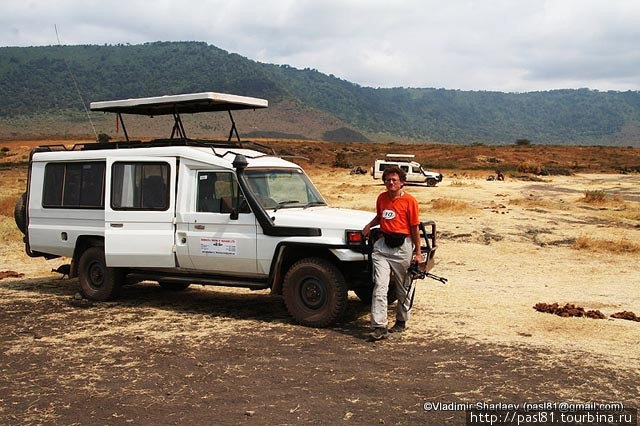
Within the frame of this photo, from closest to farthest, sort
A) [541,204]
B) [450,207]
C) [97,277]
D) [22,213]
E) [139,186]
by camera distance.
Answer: [139,186] → [97,277] → [22,213] → [450,207] → [541,204]

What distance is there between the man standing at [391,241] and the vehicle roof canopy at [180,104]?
9.02ft

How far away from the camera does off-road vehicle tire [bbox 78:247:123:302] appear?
954 centimetres

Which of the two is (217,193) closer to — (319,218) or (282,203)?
(282,203)

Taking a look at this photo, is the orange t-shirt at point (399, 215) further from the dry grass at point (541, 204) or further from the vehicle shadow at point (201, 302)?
the dry grass at point (541, 204)

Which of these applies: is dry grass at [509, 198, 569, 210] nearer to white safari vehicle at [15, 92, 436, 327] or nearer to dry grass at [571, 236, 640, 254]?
dry grass at [571, 236, 640, 254]

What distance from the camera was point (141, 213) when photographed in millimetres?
9055

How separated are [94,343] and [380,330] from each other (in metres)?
3.22

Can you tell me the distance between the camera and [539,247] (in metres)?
15.6

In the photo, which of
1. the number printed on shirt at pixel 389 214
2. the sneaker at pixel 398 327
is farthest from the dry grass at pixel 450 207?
the number printed on shirt at pixel 389 214

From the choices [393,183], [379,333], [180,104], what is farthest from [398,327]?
[180,104]

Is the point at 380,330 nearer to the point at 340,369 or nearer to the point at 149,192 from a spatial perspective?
the point at 340,369

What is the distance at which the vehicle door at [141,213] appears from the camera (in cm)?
891

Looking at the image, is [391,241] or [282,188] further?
[282,188]

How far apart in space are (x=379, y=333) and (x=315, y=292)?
1.00 meters
